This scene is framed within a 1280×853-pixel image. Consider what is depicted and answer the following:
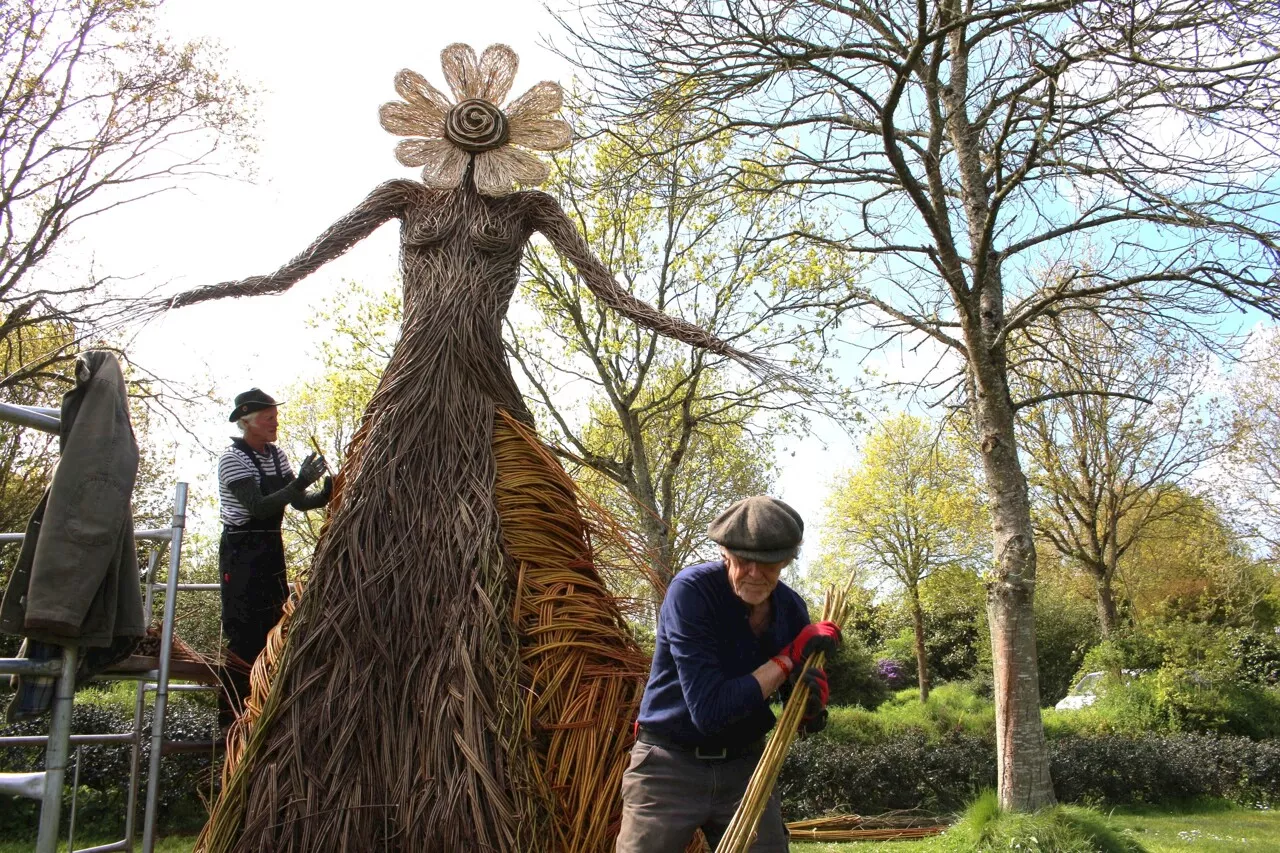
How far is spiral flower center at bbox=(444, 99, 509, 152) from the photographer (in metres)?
4.14

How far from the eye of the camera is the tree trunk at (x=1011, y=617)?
23.6 feet

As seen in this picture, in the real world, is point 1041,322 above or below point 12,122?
below

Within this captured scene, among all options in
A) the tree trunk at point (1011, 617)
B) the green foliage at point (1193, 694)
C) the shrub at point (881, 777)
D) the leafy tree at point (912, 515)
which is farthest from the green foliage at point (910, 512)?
the tree trunk at point (1011, 617)

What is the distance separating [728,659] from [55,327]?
606 inches

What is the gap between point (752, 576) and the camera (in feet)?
8.63

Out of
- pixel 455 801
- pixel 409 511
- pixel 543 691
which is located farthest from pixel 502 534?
pixel 455 801

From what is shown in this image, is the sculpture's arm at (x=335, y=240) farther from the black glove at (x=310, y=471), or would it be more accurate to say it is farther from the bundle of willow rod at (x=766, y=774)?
the bundle of willow rod at (x=766, y=774)

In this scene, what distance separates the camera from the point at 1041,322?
9.61m

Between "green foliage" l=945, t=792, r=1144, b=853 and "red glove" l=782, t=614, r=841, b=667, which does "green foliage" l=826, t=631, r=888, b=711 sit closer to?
"green foliage" l=945, t=792, r=1144, b=853

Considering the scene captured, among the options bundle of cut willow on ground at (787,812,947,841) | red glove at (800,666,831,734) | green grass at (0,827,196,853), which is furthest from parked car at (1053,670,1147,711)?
red glove at (800,666,831,734)

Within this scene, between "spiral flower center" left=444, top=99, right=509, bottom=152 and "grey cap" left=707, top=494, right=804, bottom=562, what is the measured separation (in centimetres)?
242

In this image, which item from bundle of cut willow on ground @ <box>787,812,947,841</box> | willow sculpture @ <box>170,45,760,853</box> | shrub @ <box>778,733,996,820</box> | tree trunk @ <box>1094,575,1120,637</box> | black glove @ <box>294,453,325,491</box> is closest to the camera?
willow sculpture @ <box>170,45,760,853</box>

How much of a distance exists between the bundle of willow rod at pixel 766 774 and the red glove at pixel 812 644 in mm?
31

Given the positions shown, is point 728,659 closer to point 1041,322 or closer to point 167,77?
point 1041,322
